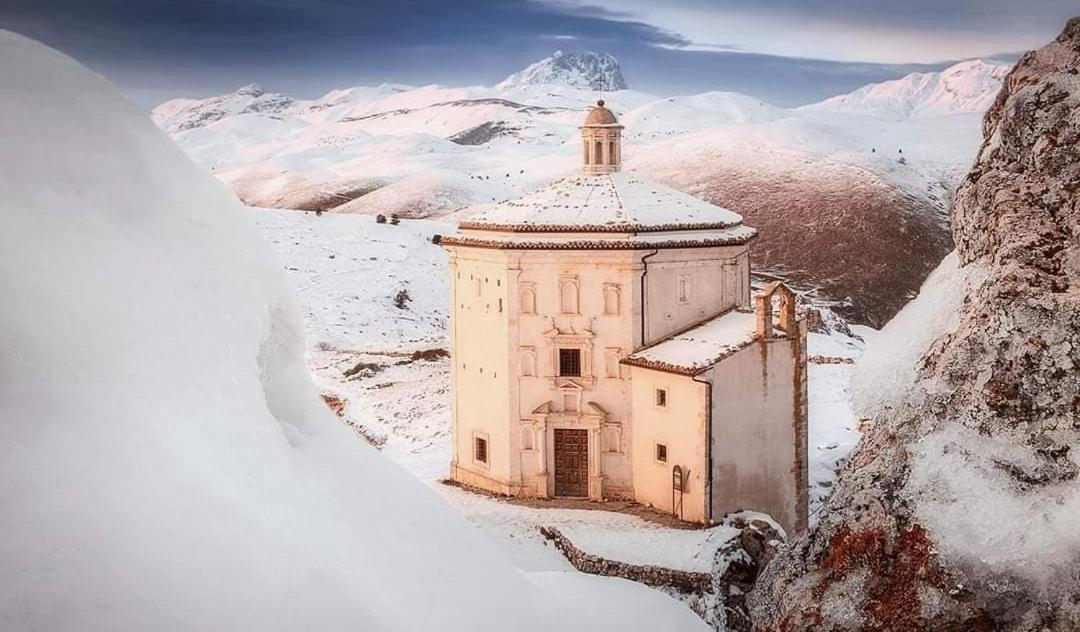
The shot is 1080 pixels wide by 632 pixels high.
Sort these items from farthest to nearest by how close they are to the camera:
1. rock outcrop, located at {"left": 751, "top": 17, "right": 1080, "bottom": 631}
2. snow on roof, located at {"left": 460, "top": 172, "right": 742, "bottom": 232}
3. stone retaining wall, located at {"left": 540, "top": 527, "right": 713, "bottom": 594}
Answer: snow on roof, located at {"left": 460, "top": 172, "right": 742, "bottom": 232}
stone retaining wall, located at {"left": 540, "top": 527, "right": 713, "bottom": 594}
rock outcrop, located at {"left": 751, "top": 17, "right": 1080, "bottom": 631}

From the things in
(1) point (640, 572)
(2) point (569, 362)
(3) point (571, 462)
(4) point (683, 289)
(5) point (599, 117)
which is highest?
(5) point (599, 117)

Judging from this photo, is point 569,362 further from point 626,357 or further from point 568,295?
point 568,295

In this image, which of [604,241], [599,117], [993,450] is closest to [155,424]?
[993,450]

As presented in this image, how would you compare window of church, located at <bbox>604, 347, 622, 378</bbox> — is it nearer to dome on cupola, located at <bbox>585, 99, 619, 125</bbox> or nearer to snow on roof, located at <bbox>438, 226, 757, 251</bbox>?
snow on roof, located at <bbox>438, 226, 757, 251</bbox>

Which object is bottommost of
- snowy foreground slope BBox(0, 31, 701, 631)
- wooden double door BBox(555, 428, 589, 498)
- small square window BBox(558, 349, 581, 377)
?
wooden double door BBox(555, 428, 589, 498)

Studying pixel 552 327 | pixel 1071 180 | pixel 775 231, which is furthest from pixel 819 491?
pixel 775 231

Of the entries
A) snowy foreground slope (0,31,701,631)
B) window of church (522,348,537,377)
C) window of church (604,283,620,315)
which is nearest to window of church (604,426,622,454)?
window of church (522,348,537,377)

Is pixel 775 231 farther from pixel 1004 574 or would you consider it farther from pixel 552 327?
pixel 1004 574
